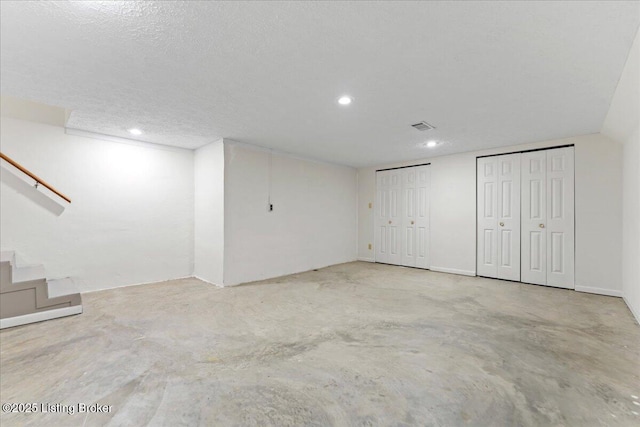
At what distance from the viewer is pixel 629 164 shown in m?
3.56

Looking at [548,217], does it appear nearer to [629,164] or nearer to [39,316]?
[629,164]

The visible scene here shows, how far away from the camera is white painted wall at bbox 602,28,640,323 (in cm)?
262

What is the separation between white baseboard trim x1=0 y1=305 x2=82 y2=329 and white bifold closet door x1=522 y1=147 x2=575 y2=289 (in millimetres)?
6448

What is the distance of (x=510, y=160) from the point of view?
5023 mm

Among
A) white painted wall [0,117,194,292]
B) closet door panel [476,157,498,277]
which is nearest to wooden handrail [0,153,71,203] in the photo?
white painted wall [0,117,194,292]

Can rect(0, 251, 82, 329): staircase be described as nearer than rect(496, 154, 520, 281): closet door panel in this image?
Yes

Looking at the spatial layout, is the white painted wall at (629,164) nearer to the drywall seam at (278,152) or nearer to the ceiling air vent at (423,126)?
the ceiling air vent at (423,126)

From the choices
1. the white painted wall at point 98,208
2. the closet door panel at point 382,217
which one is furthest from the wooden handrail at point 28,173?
the closet door panel at point 382,217

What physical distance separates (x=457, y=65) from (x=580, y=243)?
386 cm

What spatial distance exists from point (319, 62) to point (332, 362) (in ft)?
7.69

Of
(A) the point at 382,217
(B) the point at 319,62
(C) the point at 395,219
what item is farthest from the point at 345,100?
(A) the point at 382,217

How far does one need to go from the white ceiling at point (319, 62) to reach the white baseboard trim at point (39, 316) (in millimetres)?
2256

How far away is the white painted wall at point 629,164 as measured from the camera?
8.59ft

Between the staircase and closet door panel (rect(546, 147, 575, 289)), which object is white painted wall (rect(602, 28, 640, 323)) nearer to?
closet door panel (rect(546, 147, 575, 289))
